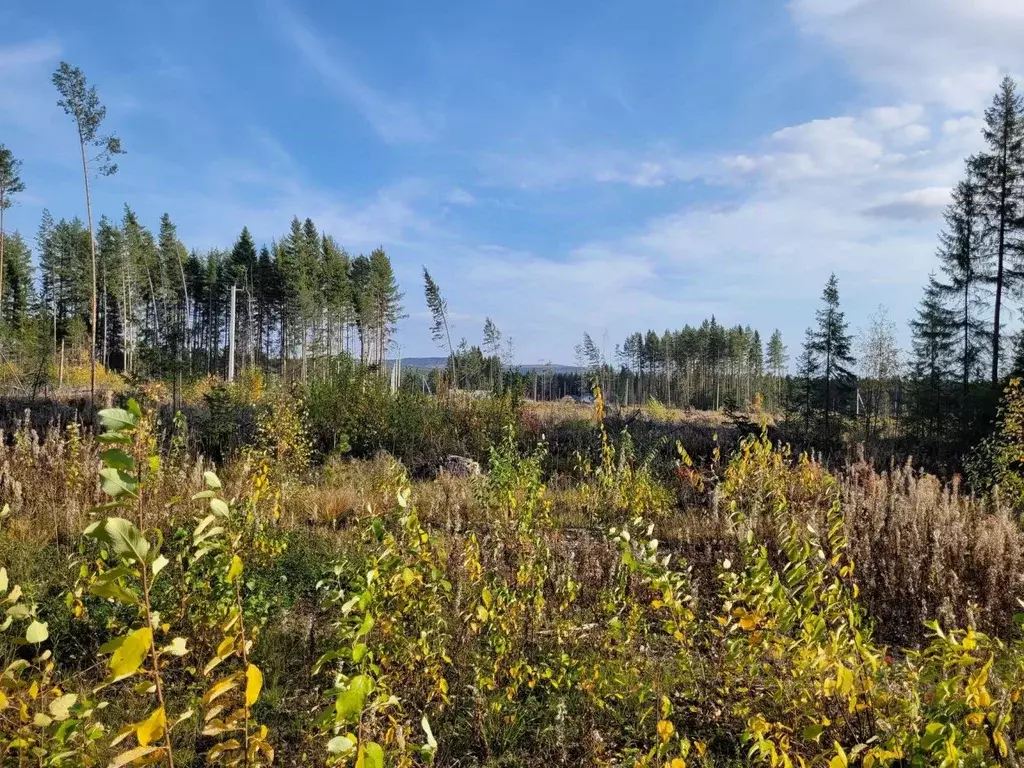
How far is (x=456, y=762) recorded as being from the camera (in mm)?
2371

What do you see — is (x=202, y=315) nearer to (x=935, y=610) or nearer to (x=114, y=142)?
(x=114, y=142)

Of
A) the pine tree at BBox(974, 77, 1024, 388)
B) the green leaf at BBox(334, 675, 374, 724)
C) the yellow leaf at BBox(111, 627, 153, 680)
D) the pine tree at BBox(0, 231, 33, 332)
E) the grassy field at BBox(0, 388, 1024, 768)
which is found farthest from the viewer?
the pine tree at BBox(0, 231, 33, 332)

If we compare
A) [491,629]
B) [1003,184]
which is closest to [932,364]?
[1003,184]

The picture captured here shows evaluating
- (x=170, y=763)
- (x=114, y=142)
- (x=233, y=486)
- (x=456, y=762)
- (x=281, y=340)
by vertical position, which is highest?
(x=114, y=142)

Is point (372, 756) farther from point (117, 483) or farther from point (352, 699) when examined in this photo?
point (117, 483)

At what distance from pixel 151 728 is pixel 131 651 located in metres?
0.17

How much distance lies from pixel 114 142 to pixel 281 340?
31.9 metres

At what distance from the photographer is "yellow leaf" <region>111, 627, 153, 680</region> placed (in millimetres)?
831

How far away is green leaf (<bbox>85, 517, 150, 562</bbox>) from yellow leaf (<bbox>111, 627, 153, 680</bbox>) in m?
0.12

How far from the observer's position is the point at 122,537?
89 cm

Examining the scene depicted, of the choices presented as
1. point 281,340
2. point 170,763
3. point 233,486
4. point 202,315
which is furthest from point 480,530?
point 202,315

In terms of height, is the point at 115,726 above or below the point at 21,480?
below

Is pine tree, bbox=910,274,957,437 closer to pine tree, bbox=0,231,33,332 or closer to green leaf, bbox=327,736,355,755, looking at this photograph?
green leaf, bbox=327,736,355,755

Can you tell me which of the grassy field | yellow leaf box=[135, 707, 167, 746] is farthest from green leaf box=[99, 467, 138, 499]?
yellow leaf box=[135, 707, 167, 746]
